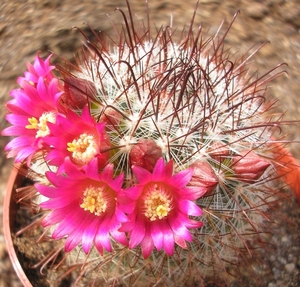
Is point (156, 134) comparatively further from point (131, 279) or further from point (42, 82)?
point (131, 279)

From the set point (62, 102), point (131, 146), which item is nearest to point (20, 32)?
point (62, 102)

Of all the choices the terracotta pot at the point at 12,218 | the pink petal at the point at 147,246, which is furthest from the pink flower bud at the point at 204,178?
the terracotta pot at the point at 12,218

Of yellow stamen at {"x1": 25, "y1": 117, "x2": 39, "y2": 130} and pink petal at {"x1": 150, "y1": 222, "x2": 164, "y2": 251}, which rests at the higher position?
yellow stamen at {"x1": 25, "y1": 117, "x2": 39, "y2": 130}

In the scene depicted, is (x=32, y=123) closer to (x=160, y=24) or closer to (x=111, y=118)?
(x=111, y=118)

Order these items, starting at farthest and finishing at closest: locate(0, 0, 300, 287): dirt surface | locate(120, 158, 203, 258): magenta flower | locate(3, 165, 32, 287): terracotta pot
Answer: locate(0, 0, 300, 287): dirt surface
locate(3, 165, 32, 287): terracotta pot
locate(120, 158, 203, 258): magenta flower

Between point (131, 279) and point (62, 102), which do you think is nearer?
point (62, 102)

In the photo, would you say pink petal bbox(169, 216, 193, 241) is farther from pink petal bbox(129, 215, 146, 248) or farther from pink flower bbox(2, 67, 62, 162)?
pink flower bbox(2, 67, 62, 162)

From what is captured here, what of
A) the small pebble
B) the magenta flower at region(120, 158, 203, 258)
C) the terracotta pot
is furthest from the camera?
the small pebble

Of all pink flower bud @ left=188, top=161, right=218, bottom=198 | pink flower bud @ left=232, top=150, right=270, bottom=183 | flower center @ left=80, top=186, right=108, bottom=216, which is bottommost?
flower center @ left=80, top=186, right=108, bottom=216

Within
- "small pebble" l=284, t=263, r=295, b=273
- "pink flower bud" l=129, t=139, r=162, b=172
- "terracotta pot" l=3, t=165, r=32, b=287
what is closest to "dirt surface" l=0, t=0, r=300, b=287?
"terracotta pot" l=3, t=165, r=32, b=287
